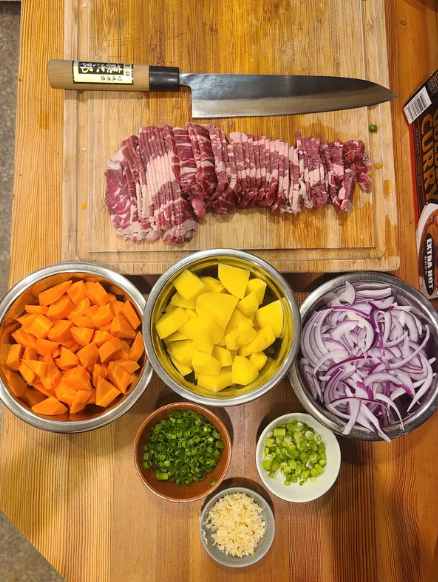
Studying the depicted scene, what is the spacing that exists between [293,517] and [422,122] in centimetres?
183

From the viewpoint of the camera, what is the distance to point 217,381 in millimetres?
→ 1695

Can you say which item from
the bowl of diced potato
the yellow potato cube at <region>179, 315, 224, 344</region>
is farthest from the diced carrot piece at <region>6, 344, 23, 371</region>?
the yellow potato cube at <region>179, 315, 224, 344</region>

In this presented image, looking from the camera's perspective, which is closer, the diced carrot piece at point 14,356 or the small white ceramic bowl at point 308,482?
the diced carrot piece at point 14,356

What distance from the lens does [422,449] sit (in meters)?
2.08

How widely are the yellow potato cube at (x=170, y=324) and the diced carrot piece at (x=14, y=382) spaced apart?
0.59 metres

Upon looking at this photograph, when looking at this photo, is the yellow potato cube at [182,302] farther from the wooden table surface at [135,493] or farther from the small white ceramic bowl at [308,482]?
the small white ceramic bowl at [308,482]

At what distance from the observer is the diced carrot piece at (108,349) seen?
1735mm

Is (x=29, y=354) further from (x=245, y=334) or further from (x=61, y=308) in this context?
(x=245, y=334)

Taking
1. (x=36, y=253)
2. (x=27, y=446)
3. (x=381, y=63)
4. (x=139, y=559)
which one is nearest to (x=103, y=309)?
(x=36, y=253)

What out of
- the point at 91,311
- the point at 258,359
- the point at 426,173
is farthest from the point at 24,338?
the point at 426,173

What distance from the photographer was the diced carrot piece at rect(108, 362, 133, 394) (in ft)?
5.74

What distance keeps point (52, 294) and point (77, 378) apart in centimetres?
34

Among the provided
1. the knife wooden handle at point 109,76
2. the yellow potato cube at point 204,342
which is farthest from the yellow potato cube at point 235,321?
the knife wooden handle at point 109,76

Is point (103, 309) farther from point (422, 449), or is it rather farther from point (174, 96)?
point (422, 449)
